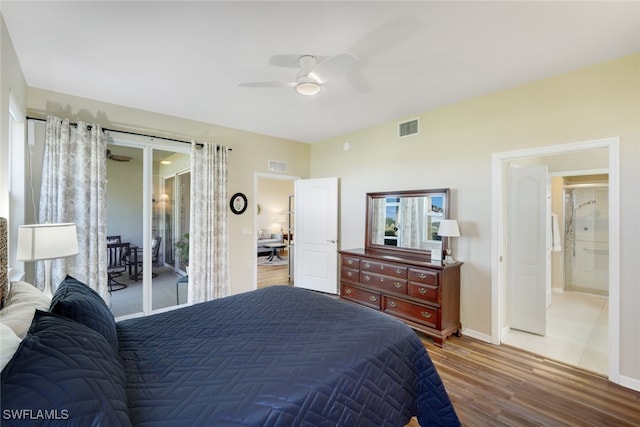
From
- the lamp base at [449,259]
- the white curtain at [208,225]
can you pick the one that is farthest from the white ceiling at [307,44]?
the lamp base at [449,259]

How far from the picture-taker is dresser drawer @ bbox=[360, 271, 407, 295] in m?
3.50

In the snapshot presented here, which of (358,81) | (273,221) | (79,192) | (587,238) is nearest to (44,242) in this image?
(79,192)

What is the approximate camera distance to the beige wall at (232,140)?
323cm

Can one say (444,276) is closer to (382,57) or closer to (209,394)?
(382,57)

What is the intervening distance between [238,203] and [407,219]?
8.62 ft

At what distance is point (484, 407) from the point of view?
7.04 feet

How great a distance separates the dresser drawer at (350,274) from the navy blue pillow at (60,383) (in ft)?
10.5

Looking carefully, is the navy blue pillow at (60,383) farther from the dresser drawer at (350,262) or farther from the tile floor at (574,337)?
the tile floor at (574,337)

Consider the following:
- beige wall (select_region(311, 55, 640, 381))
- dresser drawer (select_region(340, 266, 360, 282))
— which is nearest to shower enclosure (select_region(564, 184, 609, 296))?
beige wall (select_region(311, 55, 640, 381))

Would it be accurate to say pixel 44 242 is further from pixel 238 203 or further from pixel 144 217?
pixel 238 203

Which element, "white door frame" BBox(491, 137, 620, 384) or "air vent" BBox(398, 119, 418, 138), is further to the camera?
"air vent" BBox(398, 119, 418, 138)

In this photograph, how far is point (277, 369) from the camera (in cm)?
137

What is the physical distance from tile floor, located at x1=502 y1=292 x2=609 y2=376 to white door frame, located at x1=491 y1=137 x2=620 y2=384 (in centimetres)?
30

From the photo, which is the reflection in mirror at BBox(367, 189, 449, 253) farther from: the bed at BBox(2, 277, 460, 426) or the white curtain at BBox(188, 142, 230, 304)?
the white curtain at BBox(188, 142, 230, 304)
